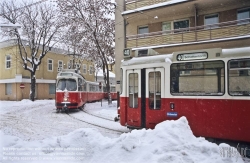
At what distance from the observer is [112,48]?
23.1 m

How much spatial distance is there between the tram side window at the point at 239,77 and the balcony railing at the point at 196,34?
8449 mm

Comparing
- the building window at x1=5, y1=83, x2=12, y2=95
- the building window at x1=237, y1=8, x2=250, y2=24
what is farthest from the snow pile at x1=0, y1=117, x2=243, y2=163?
the building window at x1=5, y1=83, x2=12, y2=95

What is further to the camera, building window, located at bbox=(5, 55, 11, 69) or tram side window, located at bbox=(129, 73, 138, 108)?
building window, located at bbox=(5, 55, 11, 69)

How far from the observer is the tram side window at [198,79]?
6777 millimetres

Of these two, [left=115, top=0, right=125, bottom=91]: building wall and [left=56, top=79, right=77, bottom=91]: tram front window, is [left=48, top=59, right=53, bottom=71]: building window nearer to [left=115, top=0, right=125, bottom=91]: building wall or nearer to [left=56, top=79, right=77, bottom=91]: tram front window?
[left=56, top=79, right=77, bottom=91]: tram front window

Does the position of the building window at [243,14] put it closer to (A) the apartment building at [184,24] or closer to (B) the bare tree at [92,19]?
(A) the apartment building at [184,24]

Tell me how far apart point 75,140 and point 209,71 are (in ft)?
15.4

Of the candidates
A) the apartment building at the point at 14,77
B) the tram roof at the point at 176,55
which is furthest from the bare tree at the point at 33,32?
the tram roof at the point at 176,55

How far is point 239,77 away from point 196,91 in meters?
1.34

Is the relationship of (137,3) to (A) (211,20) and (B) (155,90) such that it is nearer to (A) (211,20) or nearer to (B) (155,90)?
(A) (211,20)

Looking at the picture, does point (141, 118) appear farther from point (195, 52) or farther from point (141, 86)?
point (195, 52)

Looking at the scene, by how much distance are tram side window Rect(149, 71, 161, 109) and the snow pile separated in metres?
1.71

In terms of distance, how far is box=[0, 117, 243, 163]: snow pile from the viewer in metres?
5.04

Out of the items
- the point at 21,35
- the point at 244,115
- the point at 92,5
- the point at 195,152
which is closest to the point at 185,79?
the point at 244,115
